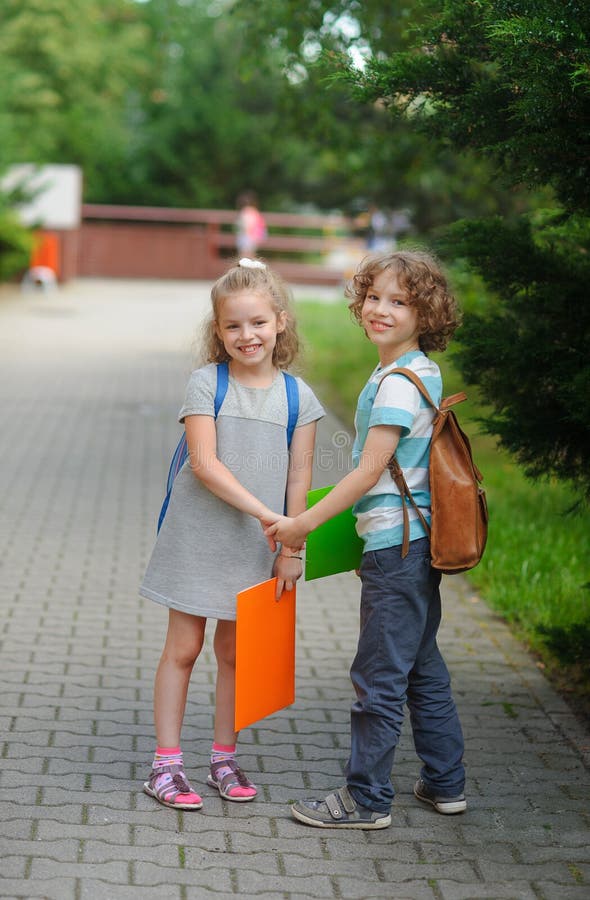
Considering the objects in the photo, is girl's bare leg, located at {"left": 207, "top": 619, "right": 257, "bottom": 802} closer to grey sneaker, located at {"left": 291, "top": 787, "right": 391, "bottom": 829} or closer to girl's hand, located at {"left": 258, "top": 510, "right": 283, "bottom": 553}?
grey sneaker, located at {"left": 291, "top": 787, "right": 391, "bottom": 829}

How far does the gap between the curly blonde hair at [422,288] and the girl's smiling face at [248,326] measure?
25 centimetres

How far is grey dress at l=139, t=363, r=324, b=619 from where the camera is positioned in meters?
3.73

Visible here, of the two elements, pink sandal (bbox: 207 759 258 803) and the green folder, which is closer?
the green folder

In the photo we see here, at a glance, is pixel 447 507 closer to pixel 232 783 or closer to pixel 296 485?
pixel 296 485

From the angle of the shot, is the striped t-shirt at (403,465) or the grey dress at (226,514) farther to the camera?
the grey dress at (226,514)

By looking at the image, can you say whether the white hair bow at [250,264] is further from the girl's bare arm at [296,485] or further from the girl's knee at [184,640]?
the girl's knee at [184,640]

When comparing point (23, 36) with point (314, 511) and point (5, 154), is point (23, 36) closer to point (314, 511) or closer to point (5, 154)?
point (5, 154)

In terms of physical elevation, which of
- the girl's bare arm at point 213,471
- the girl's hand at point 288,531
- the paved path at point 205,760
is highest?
the girl's bare arm at point 213,471

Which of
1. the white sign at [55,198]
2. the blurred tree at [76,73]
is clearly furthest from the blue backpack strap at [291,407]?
Result: the blurred tree at [76,73]

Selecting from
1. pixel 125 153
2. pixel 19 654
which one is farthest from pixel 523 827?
pixel 125 153

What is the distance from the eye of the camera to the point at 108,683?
5016mm

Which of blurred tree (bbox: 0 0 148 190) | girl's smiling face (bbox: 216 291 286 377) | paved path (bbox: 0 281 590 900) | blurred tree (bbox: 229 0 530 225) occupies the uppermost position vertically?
blurred tree (bbox: 0 0 148 190)

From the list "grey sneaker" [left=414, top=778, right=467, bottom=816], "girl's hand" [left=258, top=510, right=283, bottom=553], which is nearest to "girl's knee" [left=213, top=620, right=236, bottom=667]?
"girl's hand" [left=258, top=510, right=283, bottom=553]

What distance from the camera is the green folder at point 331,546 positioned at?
3.79 m
